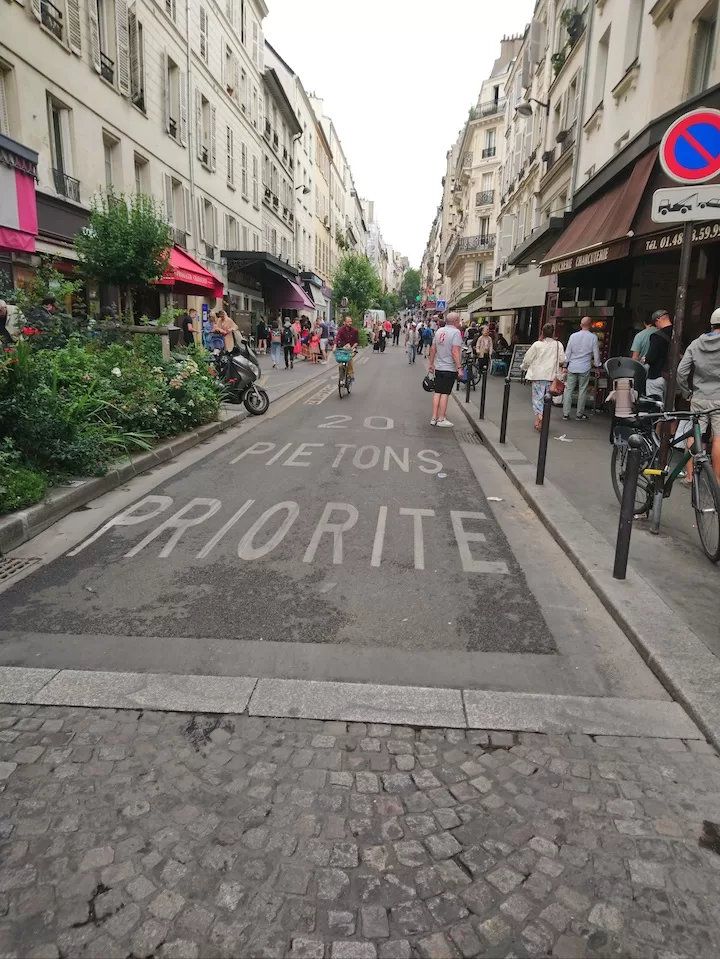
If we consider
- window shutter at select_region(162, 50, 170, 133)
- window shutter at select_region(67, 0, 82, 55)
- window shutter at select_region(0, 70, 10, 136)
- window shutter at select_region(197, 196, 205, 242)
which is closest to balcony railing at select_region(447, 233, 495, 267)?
window shutter at select_region(197, 196, 205, 242)

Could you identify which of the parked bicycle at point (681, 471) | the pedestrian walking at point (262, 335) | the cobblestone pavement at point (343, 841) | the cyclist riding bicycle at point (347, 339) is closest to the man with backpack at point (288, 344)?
the pedestrian walking at point (262, 335)

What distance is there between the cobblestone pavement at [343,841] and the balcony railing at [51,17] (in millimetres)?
15874

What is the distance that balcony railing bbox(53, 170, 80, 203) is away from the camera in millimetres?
14211

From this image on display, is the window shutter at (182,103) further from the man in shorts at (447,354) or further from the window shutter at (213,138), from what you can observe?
the man in shorts at (447,354)

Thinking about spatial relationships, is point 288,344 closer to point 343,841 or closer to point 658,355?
point 658,355

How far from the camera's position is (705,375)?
578 centimetres

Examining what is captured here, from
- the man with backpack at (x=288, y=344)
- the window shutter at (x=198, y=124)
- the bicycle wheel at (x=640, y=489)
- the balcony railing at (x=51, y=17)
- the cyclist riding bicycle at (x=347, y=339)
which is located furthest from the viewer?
the window shutter at (x=198, y=124)

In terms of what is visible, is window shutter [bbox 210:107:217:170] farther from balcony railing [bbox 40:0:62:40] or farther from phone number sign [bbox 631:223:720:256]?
phone number sign [bbox 631:223:720:256]

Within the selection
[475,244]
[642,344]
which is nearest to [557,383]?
[642,344]

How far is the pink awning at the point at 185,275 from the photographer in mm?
14382

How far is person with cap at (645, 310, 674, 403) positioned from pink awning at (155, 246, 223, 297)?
31.8 feet

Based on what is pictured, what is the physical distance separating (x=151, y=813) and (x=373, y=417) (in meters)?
10.1

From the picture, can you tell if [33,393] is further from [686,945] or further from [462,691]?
[686,945]

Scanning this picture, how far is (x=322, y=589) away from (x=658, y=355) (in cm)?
644
